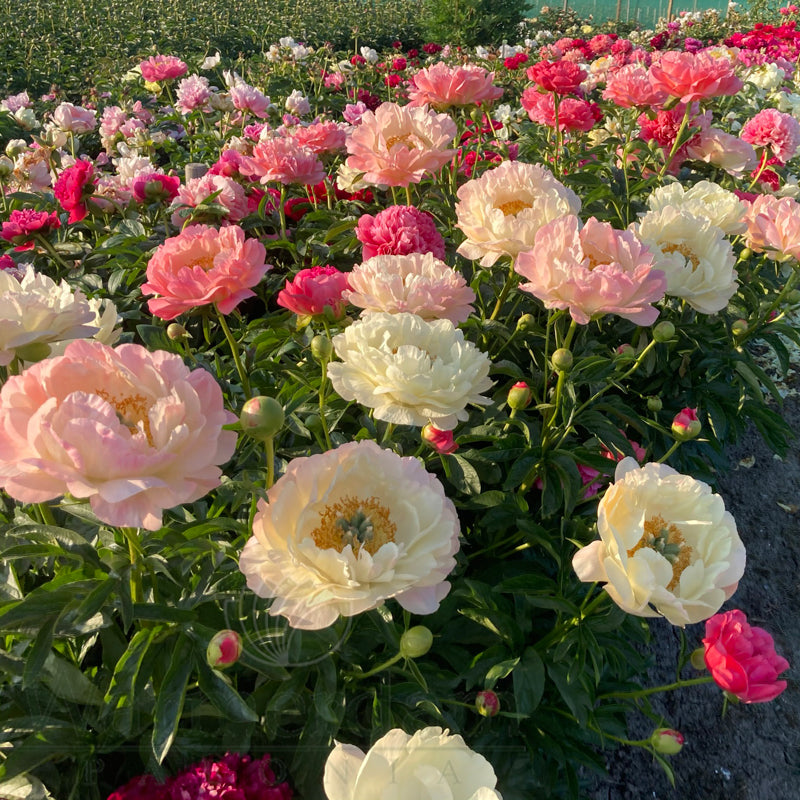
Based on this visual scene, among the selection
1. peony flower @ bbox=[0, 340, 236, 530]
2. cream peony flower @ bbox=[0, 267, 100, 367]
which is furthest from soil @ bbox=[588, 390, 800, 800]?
cream peony flower @ bbox=[0, 267, 100, 367]

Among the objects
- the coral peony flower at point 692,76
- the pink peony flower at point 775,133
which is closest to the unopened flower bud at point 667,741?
the coral peony flower at point 692,76

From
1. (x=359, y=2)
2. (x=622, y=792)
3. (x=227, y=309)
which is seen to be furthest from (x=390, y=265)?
(x=359, y=2)

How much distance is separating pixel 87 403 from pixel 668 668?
1.92 meters

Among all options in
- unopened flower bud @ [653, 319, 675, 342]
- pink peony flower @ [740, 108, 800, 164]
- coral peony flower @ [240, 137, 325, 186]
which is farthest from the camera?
pink peony flower @ [740, 108, 800, 164]

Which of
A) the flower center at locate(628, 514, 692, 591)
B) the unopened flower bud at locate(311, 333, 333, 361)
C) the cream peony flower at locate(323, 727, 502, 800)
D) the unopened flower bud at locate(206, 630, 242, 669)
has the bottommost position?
the flower center at locate(628, 514, 692, 591)

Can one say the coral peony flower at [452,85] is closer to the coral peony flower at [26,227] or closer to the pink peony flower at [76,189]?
the pink peony flower at [76,189]

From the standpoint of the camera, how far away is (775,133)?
8.74 ft

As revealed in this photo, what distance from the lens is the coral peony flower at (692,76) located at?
6.69ft

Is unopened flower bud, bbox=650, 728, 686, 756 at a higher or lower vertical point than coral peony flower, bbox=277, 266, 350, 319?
lower

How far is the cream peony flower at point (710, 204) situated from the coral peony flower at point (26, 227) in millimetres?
1716

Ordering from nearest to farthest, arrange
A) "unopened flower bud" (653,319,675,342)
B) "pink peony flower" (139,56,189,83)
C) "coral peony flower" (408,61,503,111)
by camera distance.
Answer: "unopened flower bud" (653,319,675,342)
"coral peony flower" (408,61,503,111)
"pink peony flower" (139,56,189,83)

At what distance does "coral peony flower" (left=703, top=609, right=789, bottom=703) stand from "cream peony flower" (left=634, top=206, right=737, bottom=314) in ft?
2.43

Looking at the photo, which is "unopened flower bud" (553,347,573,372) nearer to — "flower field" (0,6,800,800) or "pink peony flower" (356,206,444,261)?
"flower field" (0,6,800,800)

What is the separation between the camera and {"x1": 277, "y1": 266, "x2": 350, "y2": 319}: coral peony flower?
1.32 metres
